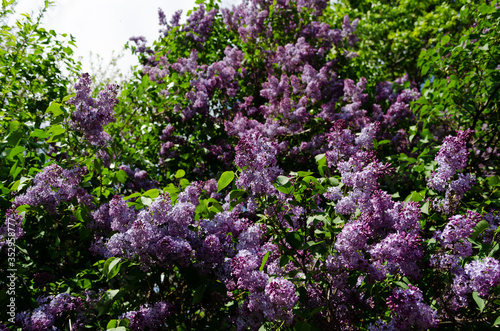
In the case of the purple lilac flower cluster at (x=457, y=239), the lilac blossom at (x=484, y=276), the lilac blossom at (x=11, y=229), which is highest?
the lilac blossom at (x=11, y=229)

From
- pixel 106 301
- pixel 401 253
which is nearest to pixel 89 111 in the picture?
pixel 106 301

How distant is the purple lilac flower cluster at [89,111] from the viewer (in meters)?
2.93

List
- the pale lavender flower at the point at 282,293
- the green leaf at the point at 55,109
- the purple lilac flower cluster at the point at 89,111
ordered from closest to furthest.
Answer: the pale lavender flower at the point at 282,293 < the green leaf at the point at 55,109 < the purple lilac flower cluster at the point at 89,111

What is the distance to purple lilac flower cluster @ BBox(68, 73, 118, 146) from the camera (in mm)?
2932

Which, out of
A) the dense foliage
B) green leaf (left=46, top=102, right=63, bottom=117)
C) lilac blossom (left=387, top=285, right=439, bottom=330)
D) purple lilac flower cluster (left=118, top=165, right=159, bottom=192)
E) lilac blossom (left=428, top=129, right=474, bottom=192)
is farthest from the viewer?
purple lilac flower cluster (left=118, top=165, right=159, bottom=192)

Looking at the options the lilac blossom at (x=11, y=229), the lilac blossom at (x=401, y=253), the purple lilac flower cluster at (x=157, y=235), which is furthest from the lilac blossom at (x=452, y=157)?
the lilac blossom at (x=11, y=229)

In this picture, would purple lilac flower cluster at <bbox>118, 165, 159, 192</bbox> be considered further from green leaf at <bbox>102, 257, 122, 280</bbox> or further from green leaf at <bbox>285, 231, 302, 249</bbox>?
green leaf at <bbox>285, 231, 302, 249</bbox>

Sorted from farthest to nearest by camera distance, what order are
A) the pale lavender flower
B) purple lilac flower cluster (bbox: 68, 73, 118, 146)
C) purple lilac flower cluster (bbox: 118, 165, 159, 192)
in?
purple lilac flower cluster (bbox: 118, 165, 159, 192), purple lilac flower cluster (bbox: 68, 73, 118, 146), the pale lavender flower

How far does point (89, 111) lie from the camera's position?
9.66 ft

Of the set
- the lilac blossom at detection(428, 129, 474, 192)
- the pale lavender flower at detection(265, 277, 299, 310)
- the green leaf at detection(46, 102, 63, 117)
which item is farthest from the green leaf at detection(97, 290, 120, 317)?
the lilac blossom at detection(428, 129, 474, 192)

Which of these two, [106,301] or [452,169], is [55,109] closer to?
[106,301]

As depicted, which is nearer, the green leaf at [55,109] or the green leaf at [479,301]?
the green leaf at [479,301]

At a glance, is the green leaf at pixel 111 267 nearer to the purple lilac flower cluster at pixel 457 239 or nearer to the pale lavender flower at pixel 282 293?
the pale lavender flower at pixel 282 293

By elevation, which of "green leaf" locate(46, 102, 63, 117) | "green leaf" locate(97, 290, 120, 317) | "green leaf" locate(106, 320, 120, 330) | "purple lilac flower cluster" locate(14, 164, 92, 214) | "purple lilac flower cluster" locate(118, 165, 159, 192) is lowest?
"green leaf" locate(106, 320, 120, 330)
